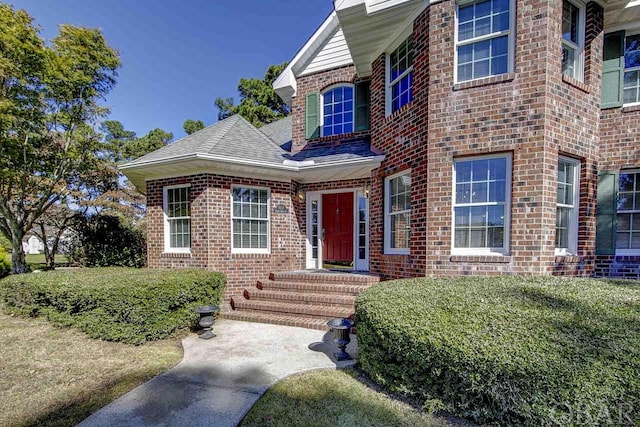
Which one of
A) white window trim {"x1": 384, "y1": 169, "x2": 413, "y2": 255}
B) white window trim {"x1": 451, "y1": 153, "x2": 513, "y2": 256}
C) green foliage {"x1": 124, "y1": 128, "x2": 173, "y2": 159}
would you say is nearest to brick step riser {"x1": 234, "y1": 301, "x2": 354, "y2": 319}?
white window trim {"x1": 384, "y1": 169, "x2": 413, "y2": 255}

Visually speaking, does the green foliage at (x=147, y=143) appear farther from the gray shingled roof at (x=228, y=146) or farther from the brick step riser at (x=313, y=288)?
the brick step riser at (x=313, y=288)

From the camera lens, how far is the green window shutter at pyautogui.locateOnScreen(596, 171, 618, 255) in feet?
18.0

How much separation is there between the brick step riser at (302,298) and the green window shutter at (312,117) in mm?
4807

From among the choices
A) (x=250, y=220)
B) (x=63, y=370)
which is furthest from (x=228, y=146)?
(x=63, y=370)

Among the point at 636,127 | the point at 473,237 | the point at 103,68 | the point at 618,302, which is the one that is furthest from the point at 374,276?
the point at 103,68

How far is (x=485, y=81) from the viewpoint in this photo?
4.93 meters

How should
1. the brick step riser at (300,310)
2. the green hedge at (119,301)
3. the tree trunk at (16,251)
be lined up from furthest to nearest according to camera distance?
the tree trunk at (16,251) < the brick step riser at (300,310) < the green hedge at (119,301)

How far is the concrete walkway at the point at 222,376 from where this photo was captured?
9.06ft

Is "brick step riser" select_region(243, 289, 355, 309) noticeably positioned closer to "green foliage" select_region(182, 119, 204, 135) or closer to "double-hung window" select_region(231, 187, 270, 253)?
"double-hung window" select_region(231, 187, 270, 253)

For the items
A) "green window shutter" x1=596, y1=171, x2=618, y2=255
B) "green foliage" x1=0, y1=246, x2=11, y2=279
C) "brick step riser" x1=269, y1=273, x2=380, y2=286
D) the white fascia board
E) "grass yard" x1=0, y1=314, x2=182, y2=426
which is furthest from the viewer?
"green foliage" x1=0, y1=246, x2=11, y2=279

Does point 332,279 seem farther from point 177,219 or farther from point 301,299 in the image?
point 177,219

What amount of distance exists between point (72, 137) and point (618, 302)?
1528 cm

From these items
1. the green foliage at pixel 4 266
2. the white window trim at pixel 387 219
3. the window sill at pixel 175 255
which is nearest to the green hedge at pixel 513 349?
the white window trim at pixel 387 219

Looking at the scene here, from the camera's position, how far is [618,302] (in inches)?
115
